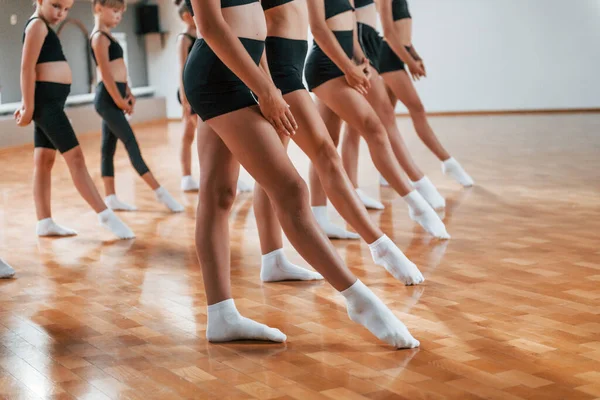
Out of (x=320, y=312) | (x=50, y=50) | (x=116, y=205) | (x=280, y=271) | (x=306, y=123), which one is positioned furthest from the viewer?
(x=116, y=205)

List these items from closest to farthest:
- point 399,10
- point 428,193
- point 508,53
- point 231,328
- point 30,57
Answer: point 231,328
point 30,57
point 428,193
point 399,10
point 508,53

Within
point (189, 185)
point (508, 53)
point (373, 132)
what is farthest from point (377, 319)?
point (508, 53)

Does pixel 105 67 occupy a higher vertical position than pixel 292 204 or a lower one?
higher

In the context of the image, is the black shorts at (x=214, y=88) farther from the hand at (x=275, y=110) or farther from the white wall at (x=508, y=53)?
the white wall at (x=508, y=53)

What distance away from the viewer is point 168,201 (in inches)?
213

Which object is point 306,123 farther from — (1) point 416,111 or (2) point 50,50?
Result: (1) point 416,111

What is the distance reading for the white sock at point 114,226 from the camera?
4520 millimetres

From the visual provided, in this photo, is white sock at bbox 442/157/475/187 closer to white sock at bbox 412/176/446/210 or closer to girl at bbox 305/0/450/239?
white sock at bbox 412/176/446/210

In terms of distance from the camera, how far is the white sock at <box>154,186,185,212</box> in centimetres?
538

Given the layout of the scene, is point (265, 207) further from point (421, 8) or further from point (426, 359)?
point (421, 8)

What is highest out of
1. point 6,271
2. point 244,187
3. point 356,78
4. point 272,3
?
point 272,3

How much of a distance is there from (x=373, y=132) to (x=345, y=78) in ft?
0.87

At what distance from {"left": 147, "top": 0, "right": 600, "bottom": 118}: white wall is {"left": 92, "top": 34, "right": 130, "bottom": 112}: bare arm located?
25.0 feet

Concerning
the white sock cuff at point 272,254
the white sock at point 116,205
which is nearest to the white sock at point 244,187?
the white sock at point 116,205
